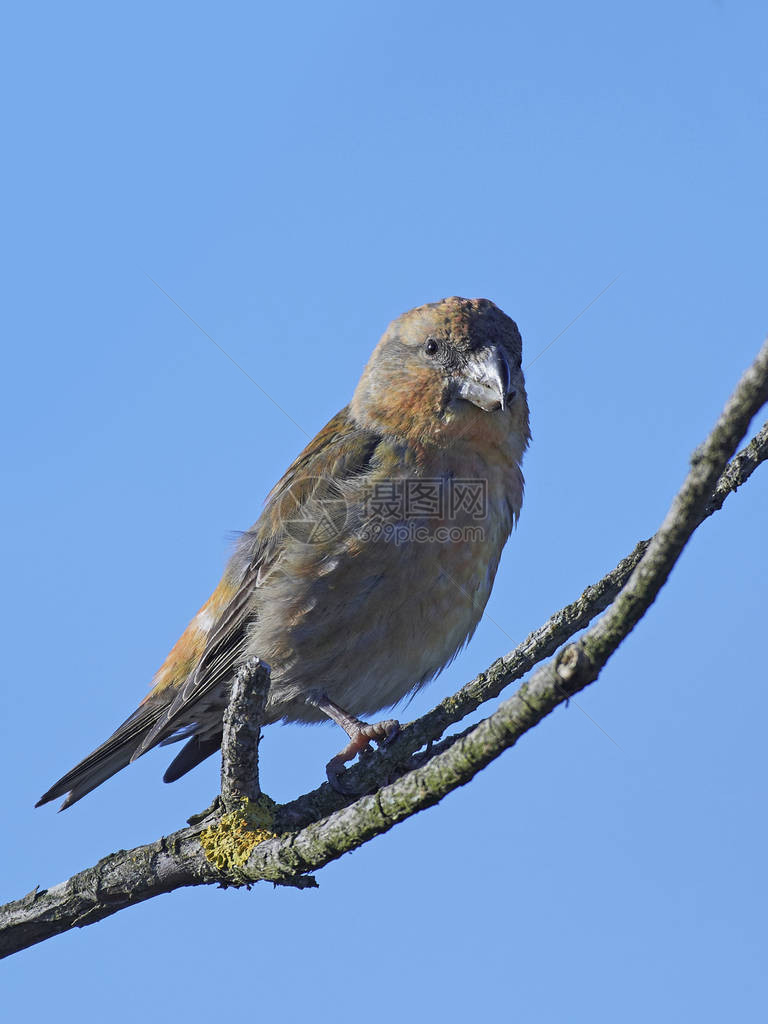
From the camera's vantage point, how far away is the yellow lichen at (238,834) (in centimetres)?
409

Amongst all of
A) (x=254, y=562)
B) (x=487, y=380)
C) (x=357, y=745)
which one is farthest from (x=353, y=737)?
(x=487, y=380)

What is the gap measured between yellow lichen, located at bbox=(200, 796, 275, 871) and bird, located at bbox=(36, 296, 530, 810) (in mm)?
762

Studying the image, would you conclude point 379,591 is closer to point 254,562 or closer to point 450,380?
point 254,562

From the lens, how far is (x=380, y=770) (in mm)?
4535

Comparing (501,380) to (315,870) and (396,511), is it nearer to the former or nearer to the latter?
(396,511)

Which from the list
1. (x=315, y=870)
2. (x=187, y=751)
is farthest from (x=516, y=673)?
(x=187, y=751)

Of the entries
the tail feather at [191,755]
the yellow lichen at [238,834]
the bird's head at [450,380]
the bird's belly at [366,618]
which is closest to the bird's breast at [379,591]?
the bird's belly at [366,618]

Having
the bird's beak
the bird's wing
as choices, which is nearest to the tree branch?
the bird's wing

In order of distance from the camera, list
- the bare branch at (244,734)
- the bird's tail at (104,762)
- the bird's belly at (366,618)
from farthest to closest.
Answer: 1. the bird's tail at (104,762)
2. the bird's belly at (366,618)
3. the bare branch at (244,734)

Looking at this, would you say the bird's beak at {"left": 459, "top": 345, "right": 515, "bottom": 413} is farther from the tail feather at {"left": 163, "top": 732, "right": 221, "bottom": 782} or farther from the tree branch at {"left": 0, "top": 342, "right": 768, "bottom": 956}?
the tail feather at {"left": 163, "top": 732, "right": 221, "bottom": 782}

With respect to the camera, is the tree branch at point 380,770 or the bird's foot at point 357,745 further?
the bird's foot at point 357,745

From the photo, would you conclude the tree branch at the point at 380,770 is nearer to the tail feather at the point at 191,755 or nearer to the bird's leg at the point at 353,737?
the bird's leg at the point at 353,737

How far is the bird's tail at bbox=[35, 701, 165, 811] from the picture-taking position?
5.81 metres

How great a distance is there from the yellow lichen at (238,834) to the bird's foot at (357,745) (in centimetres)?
39
